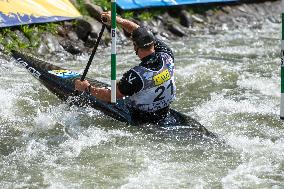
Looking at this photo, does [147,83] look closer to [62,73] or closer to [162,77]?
[162,77]

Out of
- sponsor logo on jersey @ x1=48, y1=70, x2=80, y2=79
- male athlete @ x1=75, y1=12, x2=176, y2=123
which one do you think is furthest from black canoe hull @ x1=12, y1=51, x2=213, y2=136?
male athlete @ x1=75, y1=12, x2=176, y2=123

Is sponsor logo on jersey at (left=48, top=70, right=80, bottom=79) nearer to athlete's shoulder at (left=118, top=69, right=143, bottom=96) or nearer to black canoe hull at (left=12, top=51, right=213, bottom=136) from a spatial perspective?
black canoe hull at (left=12, top=51, right=213, bottom=136)

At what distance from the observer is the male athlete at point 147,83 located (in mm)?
6770

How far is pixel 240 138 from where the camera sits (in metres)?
7.42

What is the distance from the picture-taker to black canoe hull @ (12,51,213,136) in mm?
7348

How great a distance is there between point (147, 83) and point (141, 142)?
724 mm

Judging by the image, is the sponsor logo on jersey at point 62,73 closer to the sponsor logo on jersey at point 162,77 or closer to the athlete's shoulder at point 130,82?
the athlete's shoulder at point 130,82

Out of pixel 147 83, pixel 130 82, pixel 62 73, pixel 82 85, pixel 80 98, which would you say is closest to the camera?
pixel 130 82

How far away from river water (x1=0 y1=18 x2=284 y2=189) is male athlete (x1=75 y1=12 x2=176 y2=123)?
0.33 metres

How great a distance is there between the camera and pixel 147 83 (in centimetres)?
686

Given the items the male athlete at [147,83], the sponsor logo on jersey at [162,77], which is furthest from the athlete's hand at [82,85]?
the sponsor logo on jersey at [162,77]

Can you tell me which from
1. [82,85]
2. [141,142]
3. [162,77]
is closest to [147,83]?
[162,77]

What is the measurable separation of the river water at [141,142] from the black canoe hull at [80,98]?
0.11 meters

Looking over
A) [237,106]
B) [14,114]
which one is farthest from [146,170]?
[237,106]
